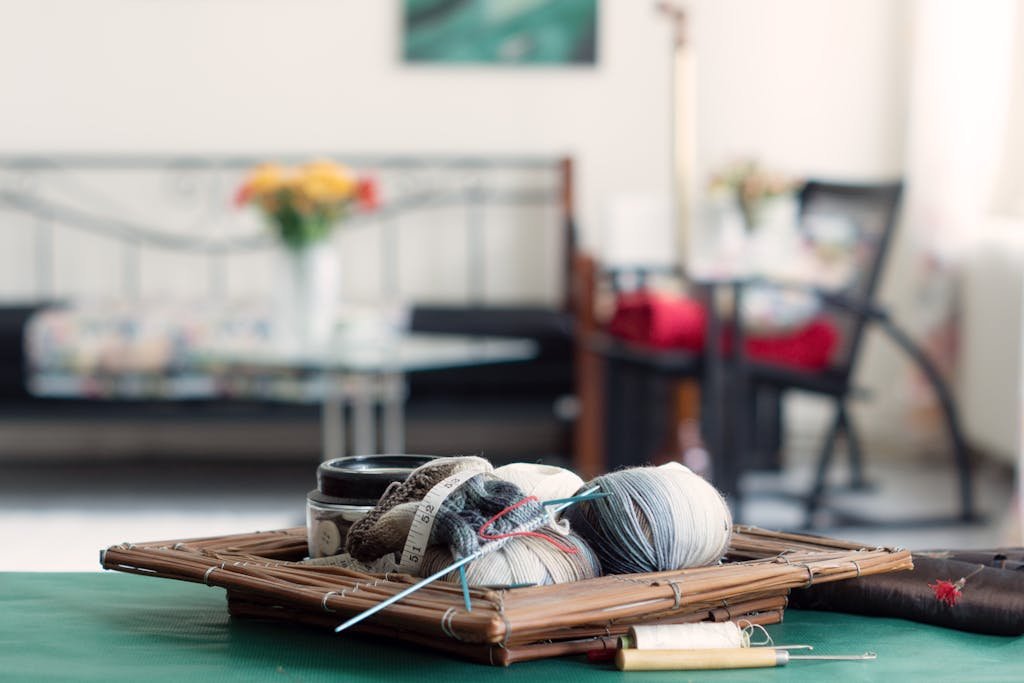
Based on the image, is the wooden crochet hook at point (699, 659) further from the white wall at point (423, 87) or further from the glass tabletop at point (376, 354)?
the white wall at point (423, 87)

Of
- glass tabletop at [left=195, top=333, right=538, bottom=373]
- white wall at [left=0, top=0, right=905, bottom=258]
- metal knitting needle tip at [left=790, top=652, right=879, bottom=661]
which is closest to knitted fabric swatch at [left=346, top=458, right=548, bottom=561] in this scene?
metal knitting needle tip at [left=790, top=652, right=879, bottom=661]

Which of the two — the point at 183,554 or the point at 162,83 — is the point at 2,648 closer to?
the point at 183,554

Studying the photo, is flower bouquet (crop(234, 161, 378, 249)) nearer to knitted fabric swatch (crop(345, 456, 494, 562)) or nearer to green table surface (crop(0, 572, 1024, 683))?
green table surface (crop(0, 572, 1024, 683))

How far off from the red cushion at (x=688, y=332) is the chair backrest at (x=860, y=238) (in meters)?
0.07

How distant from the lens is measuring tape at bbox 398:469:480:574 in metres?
0.79

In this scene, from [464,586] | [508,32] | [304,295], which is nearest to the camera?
[464,586]

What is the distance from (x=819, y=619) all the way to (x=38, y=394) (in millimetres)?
2920

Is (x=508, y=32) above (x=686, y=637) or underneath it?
above

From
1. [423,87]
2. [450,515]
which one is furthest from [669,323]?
[450,515]

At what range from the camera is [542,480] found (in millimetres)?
841

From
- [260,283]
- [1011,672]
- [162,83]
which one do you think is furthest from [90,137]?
[1011,672]

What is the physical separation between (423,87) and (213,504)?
4.95 feet

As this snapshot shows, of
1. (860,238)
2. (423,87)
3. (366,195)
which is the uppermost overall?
(423,87)

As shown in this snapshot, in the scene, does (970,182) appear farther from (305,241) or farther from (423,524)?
(423,524)
